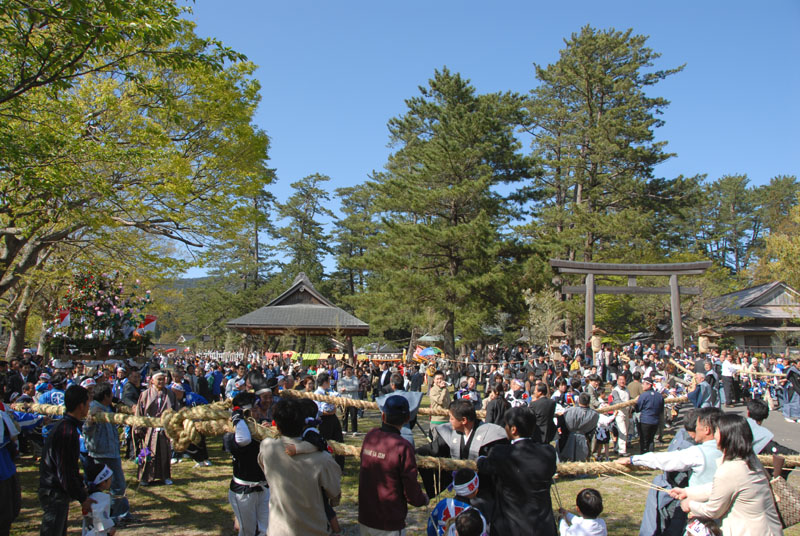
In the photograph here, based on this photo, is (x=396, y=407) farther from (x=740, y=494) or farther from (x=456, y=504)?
(x=740, y=494)

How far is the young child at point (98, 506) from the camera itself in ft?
13.9

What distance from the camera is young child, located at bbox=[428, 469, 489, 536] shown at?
12.5ft

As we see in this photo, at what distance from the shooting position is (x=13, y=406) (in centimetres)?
666

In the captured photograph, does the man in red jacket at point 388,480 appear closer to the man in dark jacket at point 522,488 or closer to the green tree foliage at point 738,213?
the man in dark jacket at point 522,488

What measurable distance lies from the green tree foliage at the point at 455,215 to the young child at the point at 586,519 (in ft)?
73.2

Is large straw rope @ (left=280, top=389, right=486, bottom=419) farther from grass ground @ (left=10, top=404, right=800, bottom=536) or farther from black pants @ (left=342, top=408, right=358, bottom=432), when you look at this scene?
black pants @ (left=342, top=408, right=358, bottom=432)

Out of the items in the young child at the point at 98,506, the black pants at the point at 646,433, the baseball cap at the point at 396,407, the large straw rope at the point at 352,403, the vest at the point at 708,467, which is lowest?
the black pants at the point at 646,433

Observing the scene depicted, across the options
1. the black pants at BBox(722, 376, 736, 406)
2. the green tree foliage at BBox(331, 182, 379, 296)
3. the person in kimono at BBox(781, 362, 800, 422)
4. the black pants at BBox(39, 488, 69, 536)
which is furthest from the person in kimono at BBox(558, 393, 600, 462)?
the green tree foliage at BBox(331, 182, 379, 296)

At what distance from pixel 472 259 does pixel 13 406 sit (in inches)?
891

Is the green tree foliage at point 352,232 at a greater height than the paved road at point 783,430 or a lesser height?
greater

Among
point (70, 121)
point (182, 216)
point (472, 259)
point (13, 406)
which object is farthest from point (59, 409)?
point (472, 259)

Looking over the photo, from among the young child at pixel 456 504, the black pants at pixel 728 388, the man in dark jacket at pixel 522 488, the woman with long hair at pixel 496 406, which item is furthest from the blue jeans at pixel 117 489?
the black pants at pixel 728 388

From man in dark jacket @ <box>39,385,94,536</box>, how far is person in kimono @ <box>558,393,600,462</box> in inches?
269

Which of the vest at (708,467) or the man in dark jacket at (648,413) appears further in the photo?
the man in dark jacket at (648,413)
